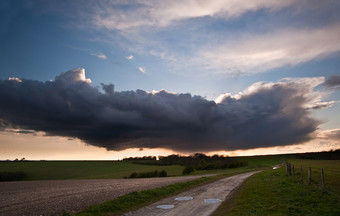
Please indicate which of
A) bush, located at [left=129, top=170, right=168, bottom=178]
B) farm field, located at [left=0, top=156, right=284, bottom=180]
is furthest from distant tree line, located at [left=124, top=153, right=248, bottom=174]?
bush, located at [left=129, top=170, right=168, bottom=178]

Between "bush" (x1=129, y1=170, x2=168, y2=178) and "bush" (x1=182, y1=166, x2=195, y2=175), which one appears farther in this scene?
"bush" (x1=182, y1=166, x2=195, y2=175)

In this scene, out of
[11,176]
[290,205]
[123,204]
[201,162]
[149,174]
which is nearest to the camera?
[290,205]

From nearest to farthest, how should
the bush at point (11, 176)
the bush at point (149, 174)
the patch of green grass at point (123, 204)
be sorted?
the patch of green grass at point (123, 204) < the bush at point (11, 176) < the bush at point (149, 174)

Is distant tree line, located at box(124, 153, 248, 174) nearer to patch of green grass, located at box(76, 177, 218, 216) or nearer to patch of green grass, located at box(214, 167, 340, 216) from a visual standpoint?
patch of green grass, located at box(76, 177, 218, 216)

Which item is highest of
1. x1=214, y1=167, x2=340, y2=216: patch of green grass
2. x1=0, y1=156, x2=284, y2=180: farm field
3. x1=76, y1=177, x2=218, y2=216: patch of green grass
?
x1=214, y1=167, x2=340, y2=216: patch of green grass

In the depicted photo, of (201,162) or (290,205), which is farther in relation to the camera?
(201,162)

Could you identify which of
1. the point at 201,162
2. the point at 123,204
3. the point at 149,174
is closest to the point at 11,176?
the point at 149,174

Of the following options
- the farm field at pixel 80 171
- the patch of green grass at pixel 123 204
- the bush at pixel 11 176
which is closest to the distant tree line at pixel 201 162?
the farm field at pixel 80 171

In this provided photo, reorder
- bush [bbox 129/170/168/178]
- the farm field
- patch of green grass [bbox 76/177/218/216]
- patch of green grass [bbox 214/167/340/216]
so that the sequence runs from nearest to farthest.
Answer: patch of green grass [bbox 214/167/340/216], patch of green grass [bbox 76/177/218/216], bush [bbox 129/170/168/178], the farm field

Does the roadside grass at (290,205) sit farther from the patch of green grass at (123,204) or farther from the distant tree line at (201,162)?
the distant tree line at (201,162)

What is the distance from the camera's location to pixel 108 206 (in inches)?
848

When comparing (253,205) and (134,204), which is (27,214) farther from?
(253,205)

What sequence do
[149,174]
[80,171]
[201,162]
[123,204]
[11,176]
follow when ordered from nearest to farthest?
1. [123,204]
2. [11,176]
3. [149,174]
4. [80,171]
5. [201,162]

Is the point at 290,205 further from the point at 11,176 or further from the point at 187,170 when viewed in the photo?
the point at 11,176
